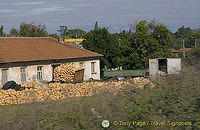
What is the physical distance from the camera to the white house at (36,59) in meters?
32.6

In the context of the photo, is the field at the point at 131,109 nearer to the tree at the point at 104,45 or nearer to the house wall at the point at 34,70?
the house wall at the point at 34,70

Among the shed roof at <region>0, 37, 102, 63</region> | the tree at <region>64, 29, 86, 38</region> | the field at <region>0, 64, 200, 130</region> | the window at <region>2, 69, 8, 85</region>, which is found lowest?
the window at <region>2, 69, 8, 85</region>

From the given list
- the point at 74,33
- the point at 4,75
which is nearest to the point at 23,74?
the point at 4,75

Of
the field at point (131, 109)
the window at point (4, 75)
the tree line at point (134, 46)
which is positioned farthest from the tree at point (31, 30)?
the field at point (131, 109)

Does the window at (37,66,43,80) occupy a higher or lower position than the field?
lower

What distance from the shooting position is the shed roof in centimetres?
3374

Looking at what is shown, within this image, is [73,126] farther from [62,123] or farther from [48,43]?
[48,43]

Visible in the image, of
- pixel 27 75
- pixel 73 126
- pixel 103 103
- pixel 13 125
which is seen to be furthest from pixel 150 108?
pixel 27 75

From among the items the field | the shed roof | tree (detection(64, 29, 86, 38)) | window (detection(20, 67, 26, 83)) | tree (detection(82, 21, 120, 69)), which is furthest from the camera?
tree (detection(64, 29, 86, 38))

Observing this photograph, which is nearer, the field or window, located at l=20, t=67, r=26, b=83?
the field

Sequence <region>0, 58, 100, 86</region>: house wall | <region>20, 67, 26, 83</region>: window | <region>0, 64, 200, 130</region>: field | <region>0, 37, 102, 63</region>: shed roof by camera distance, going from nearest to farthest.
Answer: <region>0, 64, 200, 130</region>: field, <region>0, 58, 100, 86</region>: house wall, <region>20, 67, 26, 83</region>: window, <region>0, 37, 102, 63</region>: shed roof

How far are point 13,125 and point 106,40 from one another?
164ft

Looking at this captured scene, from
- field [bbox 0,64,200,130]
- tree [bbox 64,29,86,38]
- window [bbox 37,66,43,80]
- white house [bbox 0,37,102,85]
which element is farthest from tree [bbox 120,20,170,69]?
tree [bbox 64,29,86,38]

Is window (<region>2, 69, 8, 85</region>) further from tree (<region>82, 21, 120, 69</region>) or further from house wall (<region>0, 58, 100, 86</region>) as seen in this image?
tree (<region>82, 21, 120, 69</region>)
